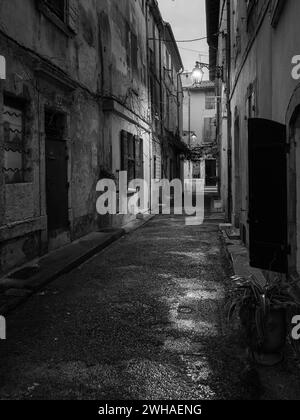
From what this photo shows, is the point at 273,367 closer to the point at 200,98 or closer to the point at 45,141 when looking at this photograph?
the point at 45,141

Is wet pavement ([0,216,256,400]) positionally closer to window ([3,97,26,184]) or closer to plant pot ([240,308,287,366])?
plant pot ([240,308,287,366])

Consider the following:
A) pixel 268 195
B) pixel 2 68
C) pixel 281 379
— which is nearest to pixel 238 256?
pixel 268 195

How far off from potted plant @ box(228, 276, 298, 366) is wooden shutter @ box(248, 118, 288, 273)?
1690mm

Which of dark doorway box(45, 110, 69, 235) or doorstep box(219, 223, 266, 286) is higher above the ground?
dark doorway box(45, 110, 69, 235)

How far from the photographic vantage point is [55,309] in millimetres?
5492

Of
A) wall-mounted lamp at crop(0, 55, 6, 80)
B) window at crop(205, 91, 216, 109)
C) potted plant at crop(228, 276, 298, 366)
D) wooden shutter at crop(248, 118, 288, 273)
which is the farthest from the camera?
window at crop(205, 91, 216, 109)

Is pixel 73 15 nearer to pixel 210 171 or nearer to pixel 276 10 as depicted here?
pixel 276 10

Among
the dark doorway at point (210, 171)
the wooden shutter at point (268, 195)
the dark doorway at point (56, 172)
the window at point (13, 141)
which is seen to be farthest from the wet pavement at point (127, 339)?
the dark doorway at point (210, 171)

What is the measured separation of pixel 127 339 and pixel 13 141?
13.7 ft

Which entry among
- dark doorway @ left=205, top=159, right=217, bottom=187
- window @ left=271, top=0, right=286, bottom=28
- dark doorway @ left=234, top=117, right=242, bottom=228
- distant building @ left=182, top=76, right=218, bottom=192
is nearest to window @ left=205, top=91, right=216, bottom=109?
distant building @ left=182, top=76, right=218, bottom=192

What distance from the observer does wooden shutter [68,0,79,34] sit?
9406mm

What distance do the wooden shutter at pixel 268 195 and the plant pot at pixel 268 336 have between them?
1791 mm

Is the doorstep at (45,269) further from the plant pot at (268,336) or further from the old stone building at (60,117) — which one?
the plant pot at (268,336)

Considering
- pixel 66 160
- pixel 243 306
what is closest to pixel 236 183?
pixel 66 160
